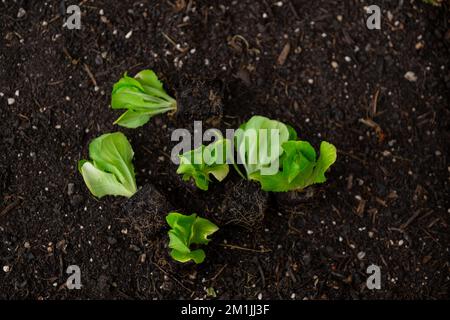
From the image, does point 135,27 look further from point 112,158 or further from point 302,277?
point 302,277

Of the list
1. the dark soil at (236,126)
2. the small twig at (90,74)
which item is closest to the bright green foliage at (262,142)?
the dark soil at (236,126)

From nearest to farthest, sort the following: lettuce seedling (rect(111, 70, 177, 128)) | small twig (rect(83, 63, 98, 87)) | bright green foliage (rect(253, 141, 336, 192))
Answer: bright green foliage (rect(253, 141, 336, 192)) → lettuce seedling (rect(111, 70, 177, 128)) → small twig (rect(83, 63, 98, 87))

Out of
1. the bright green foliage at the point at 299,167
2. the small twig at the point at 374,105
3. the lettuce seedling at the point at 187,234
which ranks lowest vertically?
the lettuce seedling at the point at 187,234

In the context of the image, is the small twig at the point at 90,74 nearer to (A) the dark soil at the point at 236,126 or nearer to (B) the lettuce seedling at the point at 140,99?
(A) the dark soil at the point at 236,126

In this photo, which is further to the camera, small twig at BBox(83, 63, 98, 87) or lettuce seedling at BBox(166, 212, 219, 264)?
Result: small twig at BBox(83, 63, 98, 87)

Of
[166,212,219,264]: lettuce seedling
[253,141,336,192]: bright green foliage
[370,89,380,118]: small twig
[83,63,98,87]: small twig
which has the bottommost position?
[166,212,219,264]: lettuce seedling

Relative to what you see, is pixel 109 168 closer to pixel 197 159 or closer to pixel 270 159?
pixel 197 159

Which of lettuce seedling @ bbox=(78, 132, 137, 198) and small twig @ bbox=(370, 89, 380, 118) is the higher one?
small twig @ bbox=(370, 89, 380, 118)

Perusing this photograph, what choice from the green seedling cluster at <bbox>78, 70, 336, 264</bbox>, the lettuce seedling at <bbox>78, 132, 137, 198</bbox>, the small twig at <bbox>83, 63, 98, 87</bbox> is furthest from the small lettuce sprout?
the small twig at <bbox>83, 63, 98, 87</bbox>

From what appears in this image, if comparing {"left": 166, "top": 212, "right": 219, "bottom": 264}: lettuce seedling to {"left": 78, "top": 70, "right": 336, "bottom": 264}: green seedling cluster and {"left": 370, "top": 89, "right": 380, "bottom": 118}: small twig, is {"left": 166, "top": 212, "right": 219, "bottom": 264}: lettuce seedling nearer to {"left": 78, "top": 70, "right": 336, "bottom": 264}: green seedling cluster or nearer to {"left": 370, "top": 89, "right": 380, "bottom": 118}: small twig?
{"left": 78, "top": 70, "right": 336, "bottom": 264}: green seedling cluster
